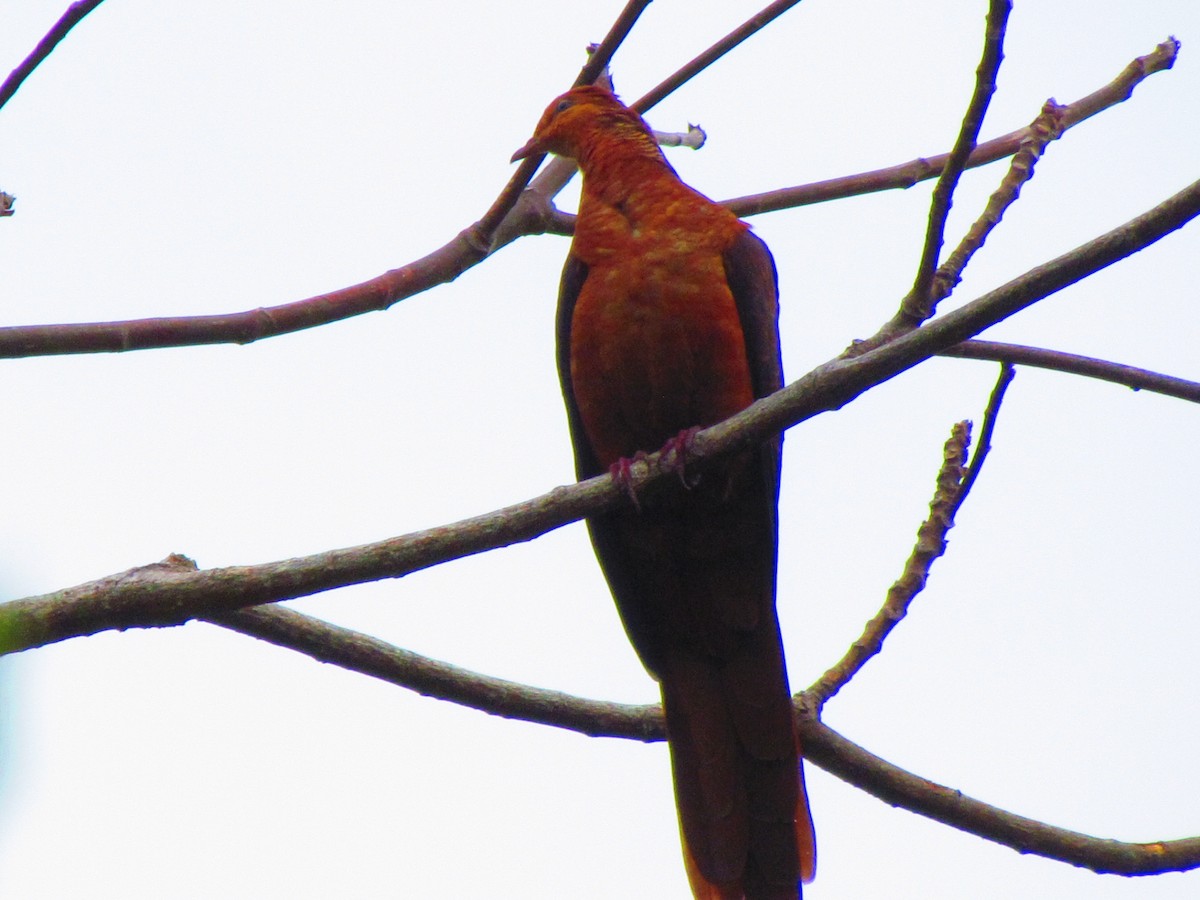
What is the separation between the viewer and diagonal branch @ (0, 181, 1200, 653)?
2.56 meters

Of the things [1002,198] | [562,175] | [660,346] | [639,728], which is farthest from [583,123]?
[639,728]

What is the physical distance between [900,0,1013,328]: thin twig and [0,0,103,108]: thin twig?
73.3 inches

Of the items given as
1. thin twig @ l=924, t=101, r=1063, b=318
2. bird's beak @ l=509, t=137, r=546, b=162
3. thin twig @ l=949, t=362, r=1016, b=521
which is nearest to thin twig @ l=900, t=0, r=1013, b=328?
thin twig @ l=924, t=101, r=1063, b=318

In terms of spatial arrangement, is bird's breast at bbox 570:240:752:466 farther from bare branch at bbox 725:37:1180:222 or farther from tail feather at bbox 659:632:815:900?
tail feather at bbox 659:632:815:900

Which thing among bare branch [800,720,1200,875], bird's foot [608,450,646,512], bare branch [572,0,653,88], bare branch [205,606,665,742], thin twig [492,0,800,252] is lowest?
bare branch [800,720,1200,875]

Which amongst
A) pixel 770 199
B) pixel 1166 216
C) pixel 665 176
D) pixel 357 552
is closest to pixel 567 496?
pixel 357 552

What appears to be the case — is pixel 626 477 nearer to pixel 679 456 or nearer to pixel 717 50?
pixel 679 456

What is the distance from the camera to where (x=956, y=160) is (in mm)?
3004

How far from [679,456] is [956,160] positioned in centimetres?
102

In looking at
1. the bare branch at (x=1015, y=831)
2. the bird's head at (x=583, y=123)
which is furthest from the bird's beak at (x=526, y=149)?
the bare branch at (x=1015, y=831)

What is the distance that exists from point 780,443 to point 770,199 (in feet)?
2.65

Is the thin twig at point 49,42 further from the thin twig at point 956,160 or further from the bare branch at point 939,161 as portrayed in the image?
the bare branch at point 939,161

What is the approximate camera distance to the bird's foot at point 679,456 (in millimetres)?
3408

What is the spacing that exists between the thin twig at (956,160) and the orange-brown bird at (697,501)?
0.80 metres
